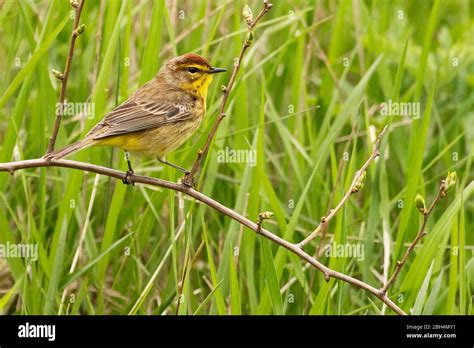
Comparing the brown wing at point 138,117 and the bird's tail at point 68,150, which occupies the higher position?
the brown wing at point 138,117

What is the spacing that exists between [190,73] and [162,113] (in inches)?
11.7

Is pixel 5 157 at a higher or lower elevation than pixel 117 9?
lower

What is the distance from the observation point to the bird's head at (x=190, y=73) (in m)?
4.51

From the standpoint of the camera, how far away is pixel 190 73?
4.62 m

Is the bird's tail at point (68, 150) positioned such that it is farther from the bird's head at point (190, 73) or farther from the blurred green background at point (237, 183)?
the bird's head at point (190, 73)

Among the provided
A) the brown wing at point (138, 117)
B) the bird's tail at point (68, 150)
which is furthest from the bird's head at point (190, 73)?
the bird's tail at point (68, 150)

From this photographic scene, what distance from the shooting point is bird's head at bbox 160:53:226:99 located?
4508 mm

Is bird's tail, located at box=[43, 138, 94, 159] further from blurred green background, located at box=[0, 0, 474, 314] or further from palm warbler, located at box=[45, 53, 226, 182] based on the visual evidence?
blurred green background, located at box=[0, 0, 474, 314]

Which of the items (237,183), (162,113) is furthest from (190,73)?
(237,183)

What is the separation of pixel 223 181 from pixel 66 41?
4.47ft

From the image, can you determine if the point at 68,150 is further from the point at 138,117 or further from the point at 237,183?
the point at 237,183
